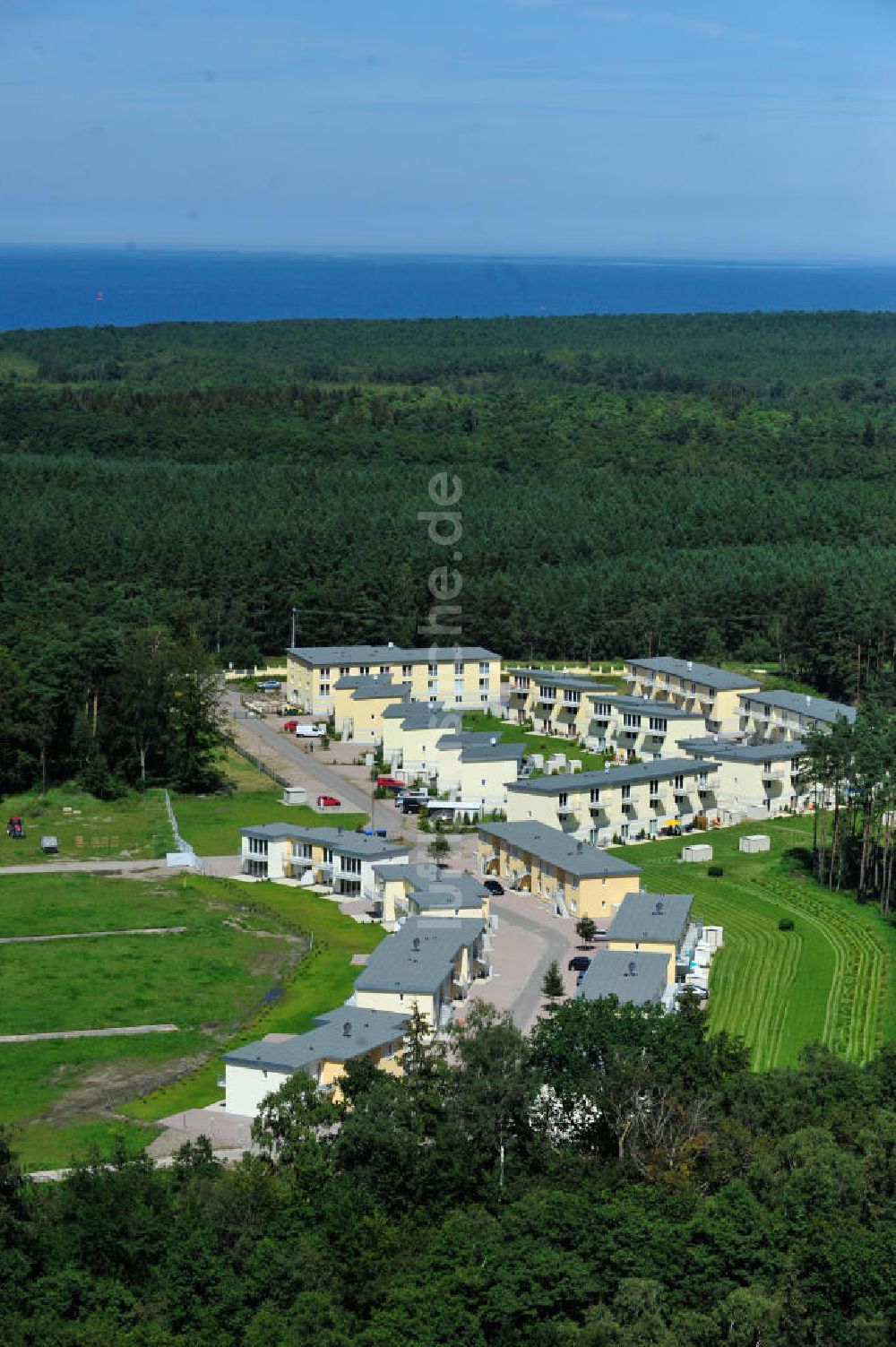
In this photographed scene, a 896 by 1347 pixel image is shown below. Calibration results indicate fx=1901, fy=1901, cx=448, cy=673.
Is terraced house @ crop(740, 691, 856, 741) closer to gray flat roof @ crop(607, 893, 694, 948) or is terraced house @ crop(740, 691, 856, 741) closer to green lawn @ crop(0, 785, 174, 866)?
gray flat roof @ crop(607, 893, 694, 948)

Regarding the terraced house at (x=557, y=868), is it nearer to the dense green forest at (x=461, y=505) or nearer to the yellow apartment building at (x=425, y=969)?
the yellow apartment building at (x=425, y=969)

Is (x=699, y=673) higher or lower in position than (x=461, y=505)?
lower

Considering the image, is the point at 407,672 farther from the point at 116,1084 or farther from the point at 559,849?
the point at 116,1084

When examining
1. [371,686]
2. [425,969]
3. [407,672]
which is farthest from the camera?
[407,672]

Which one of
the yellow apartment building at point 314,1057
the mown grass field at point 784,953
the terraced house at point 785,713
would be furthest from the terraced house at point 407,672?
the yellow apartment building at point 314,1057

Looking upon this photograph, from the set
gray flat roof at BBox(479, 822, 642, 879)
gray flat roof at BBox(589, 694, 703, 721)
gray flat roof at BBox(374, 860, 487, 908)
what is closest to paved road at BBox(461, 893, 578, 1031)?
gray flat roof at BBox(374, 860, 487, 908)

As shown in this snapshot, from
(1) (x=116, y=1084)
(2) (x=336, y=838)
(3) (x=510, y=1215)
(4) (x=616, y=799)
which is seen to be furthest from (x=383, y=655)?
(3) (x=510, y=1215)

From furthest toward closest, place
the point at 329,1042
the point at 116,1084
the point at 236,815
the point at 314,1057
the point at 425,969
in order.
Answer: the point at 236,815
the point at 425,969
the point at 116,1084
the point at 329,1042
the point at 314,1057
